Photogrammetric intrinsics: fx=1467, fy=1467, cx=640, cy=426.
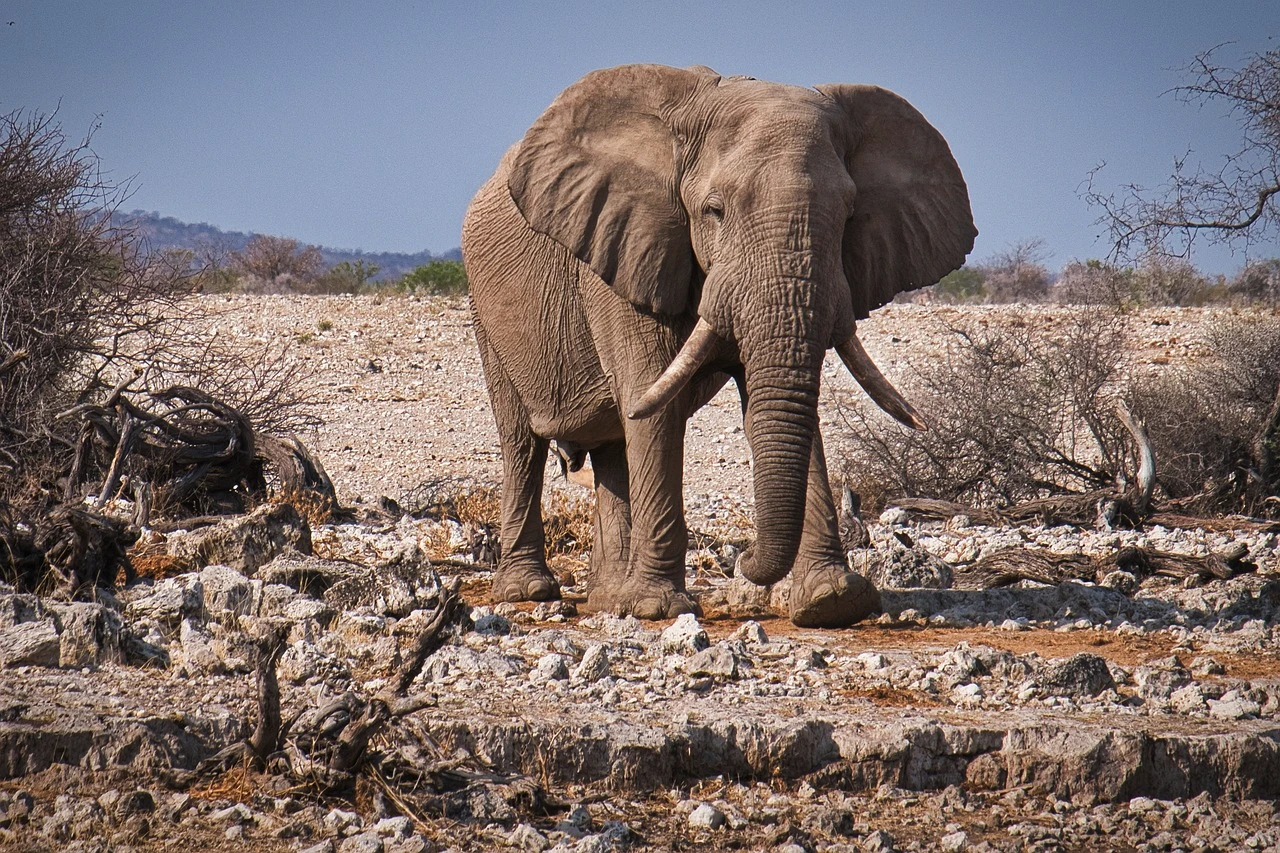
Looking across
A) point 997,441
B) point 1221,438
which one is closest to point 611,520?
point 997,441

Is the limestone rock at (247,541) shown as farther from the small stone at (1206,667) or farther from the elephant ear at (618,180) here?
the small stone at (1206,667)

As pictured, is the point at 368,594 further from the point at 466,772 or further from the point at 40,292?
the point at 40,292

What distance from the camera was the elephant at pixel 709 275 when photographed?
6.32 metres

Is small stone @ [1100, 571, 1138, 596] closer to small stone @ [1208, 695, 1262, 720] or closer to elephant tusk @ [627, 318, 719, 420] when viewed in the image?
small stone @ [1208, 695, 1262, 720]

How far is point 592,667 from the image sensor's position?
552 centimetres

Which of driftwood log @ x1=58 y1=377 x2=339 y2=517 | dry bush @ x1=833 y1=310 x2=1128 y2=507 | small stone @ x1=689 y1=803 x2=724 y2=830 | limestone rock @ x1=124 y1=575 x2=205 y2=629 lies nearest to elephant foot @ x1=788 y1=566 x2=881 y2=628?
small stone @ x1=689 y1=803 x2=724 y2=830

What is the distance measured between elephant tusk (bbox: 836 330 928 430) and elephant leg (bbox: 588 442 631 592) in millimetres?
1543

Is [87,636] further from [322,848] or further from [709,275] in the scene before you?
[709,275]

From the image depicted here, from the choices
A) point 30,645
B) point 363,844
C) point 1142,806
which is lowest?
point 1142,806

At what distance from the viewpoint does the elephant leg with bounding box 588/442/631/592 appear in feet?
25.7

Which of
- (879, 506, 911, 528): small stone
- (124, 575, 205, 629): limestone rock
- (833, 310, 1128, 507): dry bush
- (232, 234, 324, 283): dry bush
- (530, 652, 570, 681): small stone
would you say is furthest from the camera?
(232, 234, 324, 283): dry bush

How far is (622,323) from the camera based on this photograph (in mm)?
7223

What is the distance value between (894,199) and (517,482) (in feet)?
9.36

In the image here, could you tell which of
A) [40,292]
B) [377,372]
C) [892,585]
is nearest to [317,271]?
[377,372]
